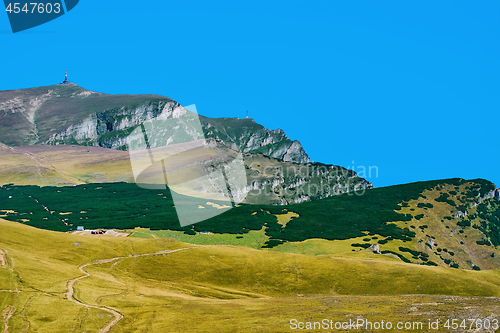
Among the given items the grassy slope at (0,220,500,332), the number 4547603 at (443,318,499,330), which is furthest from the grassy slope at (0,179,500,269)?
the number 4547603 at (443,318,499,330)

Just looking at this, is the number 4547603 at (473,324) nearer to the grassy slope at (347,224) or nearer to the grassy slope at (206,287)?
the grassy slope at (206,287)

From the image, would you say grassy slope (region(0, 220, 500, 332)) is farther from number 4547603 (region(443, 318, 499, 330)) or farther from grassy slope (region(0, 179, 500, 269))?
grassy slope (region(0, 179, 500, 269))

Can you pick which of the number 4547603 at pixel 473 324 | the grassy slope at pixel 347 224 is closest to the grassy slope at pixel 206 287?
the number 4547603 at pixel 473 324

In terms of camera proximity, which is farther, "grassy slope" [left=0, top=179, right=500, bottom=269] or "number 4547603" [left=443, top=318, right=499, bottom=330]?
"grassy slope" [left=0, top=179, right=500, bottom=269]

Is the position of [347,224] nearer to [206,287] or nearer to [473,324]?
[206,287]

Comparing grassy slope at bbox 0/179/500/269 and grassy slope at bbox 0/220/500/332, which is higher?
grassy slope at bbox 0/179/500/269

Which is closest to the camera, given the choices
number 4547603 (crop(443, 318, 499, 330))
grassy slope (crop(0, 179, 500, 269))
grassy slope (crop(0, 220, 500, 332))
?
number 4547603 (crop(443, 318, 499, 330))

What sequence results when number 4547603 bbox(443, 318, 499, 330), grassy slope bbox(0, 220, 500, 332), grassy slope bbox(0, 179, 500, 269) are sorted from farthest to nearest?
grassy slope bbox(0, 179, 500, 269)
grassy slope bbox(0, 220, 500, 332)
number 4547603 bbox(443, 318, 499, 330)
